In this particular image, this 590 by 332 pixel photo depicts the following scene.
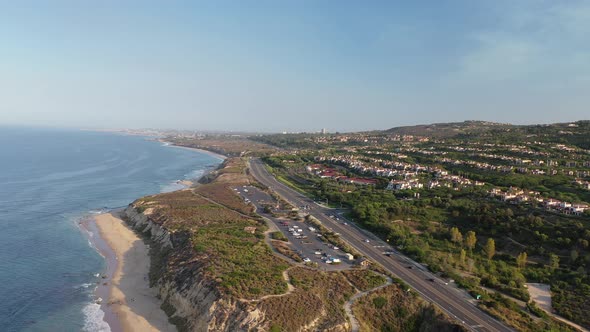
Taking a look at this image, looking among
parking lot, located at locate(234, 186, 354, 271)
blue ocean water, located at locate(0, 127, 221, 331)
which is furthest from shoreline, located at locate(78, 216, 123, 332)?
parking lot, located at locate(234, 186, 354, 271)

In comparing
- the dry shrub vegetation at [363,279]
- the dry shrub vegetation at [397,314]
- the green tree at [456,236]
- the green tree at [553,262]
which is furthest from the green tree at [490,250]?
the dry shrub vegetation at [397,314]

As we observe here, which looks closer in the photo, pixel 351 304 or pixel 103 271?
pixel 351 304

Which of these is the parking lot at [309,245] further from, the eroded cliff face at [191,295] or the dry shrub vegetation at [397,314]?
the eroded cliff face at [191,295]

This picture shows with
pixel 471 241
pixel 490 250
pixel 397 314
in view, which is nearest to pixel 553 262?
pixel 490 250

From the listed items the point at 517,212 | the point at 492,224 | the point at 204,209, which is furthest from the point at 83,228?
the point at 517,212

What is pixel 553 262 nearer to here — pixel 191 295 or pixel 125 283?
pixel 191 295

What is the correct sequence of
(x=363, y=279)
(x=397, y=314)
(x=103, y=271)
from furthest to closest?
(x=103, y=271) → (x=363, y=279) → (x=397, y=314)

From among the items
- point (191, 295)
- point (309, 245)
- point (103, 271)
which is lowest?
point (103, 271)
